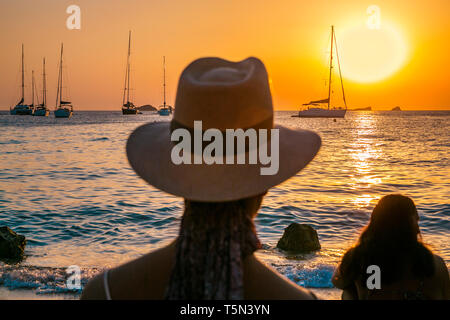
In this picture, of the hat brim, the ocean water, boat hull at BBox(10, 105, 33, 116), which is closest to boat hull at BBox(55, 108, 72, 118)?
boat hull at BBox(10, 105, 33, 116)

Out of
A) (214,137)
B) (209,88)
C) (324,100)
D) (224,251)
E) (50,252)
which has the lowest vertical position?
(50,252)

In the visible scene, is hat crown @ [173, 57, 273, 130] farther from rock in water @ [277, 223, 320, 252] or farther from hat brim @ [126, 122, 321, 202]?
rock in water @ [277, 223, 320, 252]

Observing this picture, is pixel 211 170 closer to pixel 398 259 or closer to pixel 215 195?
pixel 215 195

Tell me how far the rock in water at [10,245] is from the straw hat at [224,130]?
8.13 m

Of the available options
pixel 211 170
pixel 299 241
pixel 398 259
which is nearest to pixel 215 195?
pixel 211 170

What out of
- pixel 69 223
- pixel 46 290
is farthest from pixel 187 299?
pixel 69 223

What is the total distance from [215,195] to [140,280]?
336mm

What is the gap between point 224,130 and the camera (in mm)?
1406

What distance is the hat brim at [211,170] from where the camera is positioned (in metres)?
1.32

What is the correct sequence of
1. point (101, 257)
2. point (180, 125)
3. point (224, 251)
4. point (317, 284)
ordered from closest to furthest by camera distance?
point (224, 251)
point (180, 125)
point (317, 284)
point (101, 257)

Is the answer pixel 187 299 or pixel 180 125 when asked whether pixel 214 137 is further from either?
pixel 187 299

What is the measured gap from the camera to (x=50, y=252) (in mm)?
9273

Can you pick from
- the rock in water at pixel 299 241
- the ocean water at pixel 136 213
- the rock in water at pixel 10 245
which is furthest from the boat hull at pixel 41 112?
the rock in water at pixel 299 241
